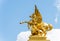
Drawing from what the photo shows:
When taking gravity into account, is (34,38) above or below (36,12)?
below

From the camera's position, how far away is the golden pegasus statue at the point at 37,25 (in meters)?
11.1

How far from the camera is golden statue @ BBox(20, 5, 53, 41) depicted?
11047 mm

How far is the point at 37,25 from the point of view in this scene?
1123 centimetres

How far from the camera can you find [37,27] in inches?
441

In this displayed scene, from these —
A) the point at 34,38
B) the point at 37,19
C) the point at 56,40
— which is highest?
the point at 56,40

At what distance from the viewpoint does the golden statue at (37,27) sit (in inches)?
435

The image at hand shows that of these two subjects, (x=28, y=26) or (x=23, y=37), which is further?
(x=23, y=37)

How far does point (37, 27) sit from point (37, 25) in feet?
0.26

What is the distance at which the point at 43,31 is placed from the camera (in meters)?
11.2

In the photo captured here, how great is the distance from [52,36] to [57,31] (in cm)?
44

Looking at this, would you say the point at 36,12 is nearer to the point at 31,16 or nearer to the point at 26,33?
the point at 31,16

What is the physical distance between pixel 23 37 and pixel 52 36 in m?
1.50

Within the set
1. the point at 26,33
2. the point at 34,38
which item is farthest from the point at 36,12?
the point at 26,33

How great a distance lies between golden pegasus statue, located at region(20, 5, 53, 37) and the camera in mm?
11109
